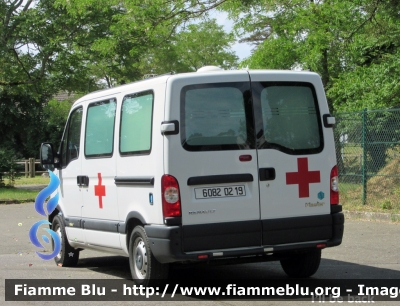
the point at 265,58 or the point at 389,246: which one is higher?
the point at 265,58

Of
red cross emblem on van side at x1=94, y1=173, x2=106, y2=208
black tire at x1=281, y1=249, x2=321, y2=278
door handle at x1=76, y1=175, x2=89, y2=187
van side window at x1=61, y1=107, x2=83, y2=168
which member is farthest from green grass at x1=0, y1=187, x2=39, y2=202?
black tire at x1=281, y1=249, x2=321, y2=278

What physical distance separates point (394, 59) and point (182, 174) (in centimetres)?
1593

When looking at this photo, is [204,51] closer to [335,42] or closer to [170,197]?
[335,42]

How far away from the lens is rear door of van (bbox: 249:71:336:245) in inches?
314

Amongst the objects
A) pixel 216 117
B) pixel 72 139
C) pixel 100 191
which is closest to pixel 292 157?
pixel 216 117

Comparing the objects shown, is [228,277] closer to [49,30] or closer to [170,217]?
[170,217]

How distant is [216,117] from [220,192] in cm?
78

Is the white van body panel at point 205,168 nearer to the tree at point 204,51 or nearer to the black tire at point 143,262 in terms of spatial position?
the black tire at point 143,262

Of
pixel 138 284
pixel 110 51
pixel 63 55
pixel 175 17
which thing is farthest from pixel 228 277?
pixel 63 55

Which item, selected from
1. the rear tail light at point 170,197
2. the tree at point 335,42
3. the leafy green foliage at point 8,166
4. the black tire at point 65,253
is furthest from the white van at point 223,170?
the leafy green foliage at point 8,166

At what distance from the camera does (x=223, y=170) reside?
779cm

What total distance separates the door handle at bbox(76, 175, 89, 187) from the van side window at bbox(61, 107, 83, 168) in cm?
32

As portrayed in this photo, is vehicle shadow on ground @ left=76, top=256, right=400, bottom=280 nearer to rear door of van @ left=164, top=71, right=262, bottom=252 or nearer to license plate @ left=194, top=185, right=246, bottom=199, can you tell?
rear door of van @ left=164, top=71, right=262, bottom=252

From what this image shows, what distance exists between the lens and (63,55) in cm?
3238
